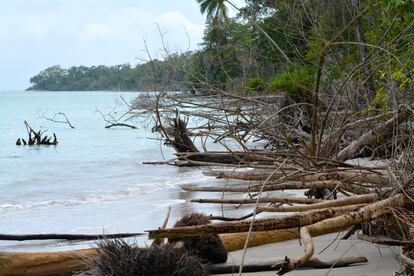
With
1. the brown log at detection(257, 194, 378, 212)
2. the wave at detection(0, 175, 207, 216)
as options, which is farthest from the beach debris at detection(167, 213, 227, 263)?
the wave at detection(0, 175, 207, 216)

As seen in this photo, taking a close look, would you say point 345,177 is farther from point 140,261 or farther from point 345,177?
point 140,261

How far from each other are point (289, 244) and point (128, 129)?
156ft

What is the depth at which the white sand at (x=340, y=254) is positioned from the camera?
643cm

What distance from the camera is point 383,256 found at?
6.98 m

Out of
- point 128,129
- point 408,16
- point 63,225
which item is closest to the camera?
point 408,16

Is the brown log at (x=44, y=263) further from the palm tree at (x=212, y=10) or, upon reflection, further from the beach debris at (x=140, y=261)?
the palm tree at (x=212, y=10)

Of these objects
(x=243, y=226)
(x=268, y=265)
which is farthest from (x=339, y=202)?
(x=243, y=226)

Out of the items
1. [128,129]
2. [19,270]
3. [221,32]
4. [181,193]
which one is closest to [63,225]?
[181,193]

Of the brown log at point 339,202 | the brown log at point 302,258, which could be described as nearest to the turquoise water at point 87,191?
the brown log at point 339,202

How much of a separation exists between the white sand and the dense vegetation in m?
1.70

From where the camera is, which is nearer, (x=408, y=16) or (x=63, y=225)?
(x=408, y=16)

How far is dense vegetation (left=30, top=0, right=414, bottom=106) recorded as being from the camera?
8758 millimetres

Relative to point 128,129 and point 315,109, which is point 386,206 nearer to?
point 315,109

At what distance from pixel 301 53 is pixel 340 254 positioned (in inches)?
241
